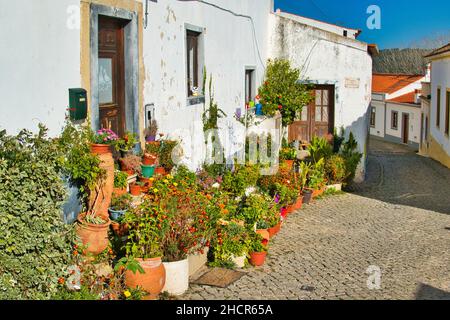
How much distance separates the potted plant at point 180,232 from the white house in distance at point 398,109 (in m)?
34.5

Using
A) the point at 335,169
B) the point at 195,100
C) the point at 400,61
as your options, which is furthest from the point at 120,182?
the point at 400,61

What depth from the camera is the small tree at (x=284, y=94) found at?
53.1 ft

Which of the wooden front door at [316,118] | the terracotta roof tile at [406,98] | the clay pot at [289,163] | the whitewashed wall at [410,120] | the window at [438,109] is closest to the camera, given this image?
the clay pot at [289,163]

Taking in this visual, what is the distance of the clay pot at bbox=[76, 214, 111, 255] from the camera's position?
7.09m

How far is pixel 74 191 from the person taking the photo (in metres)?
7.36

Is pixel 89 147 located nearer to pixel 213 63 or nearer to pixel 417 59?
pixel 213 63

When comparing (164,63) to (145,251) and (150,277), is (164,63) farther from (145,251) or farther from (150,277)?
(150,277)

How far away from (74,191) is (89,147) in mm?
591

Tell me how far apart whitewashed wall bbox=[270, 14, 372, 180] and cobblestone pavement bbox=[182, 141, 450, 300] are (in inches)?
98.4

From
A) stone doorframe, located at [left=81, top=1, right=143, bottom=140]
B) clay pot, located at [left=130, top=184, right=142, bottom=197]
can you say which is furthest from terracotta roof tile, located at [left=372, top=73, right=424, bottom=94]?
clay pot, located at [left=130, top=184, right=142, bottom=197]

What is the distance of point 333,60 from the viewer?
1662 centimetres

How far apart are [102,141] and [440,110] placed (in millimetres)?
20925

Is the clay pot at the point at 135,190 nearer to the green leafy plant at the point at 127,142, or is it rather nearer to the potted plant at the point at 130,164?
the potted plant at the point at 130,164

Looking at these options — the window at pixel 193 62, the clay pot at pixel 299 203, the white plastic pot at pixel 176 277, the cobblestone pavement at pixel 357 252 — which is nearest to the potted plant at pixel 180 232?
the white plastic pot at pixel 176 277
